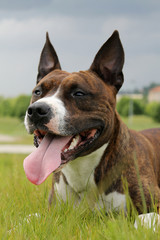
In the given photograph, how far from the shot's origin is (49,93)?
12.0 ft

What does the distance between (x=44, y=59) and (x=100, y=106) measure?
1.21 m

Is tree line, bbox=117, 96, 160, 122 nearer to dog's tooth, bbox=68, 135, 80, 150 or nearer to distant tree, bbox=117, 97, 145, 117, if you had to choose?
distant tree, bbox=117, 97, 145, 117

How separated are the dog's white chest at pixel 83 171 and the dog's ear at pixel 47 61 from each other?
1.29 metres

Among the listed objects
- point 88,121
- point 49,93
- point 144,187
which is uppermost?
point 49,93

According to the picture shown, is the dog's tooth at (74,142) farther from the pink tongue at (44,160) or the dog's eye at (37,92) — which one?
the dog's eye at (37,92)

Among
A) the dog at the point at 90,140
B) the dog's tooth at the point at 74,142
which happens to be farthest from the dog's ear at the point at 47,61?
the dog's tooth at the point at 74,142

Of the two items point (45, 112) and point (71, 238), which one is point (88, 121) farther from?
point (71, 238)

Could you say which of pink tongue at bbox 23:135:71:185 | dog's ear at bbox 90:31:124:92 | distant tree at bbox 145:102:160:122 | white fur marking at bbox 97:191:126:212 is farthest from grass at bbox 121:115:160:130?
pink tongue at bbox 23:135:71:185

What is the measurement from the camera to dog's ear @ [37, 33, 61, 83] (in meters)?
4.46

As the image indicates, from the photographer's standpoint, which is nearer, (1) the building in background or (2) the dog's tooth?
(2) the dog's tooth

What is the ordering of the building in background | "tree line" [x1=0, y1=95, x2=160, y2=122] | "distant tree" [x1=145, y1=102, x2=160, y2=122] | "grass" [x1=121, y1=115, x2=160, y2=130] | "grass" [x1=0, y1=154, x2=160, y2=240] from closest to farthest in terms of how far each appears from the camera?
"grass" [x1=0, y1=154, x2=160, y2=240]
"tree line" [x1=0, y1=95, x2=160, y2=122]
"grass" [x1=121, y1=115, x2=160, y2=130]
"distant tree" [x1=145, y1=102, x2=160, y2=122]
the building in background

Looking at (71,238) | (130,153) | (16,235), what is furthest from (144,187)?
(16,235)

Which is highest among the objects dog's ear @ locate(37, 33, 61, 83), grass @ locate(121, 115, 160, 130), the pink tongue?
dog's ear @ locate(37, 33, 61, 83)

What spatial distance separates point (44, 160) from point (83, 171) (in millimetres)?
529
